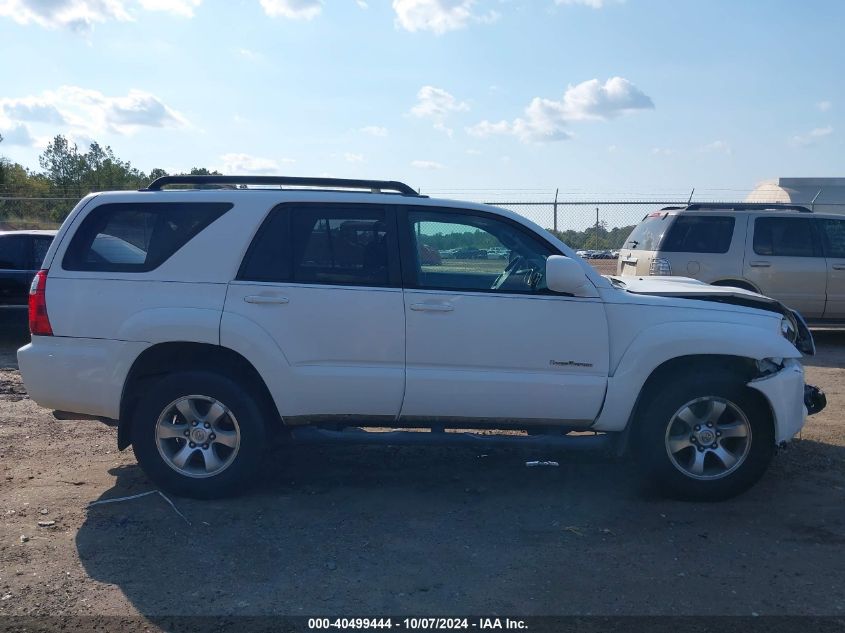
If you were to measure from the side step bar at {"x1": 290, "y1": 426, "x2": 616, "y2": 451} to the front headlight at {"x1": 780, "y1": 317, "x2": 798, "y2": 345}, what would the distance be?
1.38 meters

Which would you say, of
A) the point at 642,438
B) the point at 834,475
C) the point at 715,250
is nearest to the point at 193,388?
the point at 642,438

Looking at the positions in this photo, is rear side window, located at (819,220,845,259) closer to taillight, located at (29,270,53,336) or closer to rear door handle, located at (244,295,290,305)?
rear door handle, located at (244,295,290,305)

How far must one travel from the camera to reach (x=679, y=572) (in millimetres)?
4035

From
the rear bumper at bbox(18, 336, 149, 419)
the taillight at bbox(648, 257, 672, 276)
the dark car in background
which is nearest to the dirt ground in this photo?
the rear bumper at bbox(18, 336, 149, 419)

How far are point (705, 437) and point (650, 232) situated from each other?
6.78m

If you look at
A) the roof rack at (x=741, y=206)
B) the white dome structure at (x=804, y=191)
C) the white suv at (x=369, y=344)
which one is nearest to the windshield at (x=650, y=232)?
the roof rack at (x=741, y=206)

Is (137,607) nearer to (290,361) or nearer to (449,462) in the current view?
(290,361)

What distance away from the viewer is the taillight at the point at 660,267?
35.2ft

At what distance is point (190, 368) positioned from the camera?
16.5 feet

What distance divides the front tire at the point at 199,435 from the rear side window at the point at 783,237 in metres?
8.54

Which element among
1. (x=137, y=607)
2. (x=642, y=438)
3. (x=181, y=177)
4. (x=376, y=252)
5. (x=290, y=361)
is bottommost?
(x=137, y=607)

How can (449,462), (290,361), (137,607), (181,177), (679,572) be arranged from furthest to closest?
(449,462), (181,177), (290,361), (679,572), (137,607)

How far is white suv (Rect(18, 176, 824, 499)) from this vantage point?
4871 mm

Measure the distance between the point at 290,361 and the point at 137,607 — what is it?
1.71m
